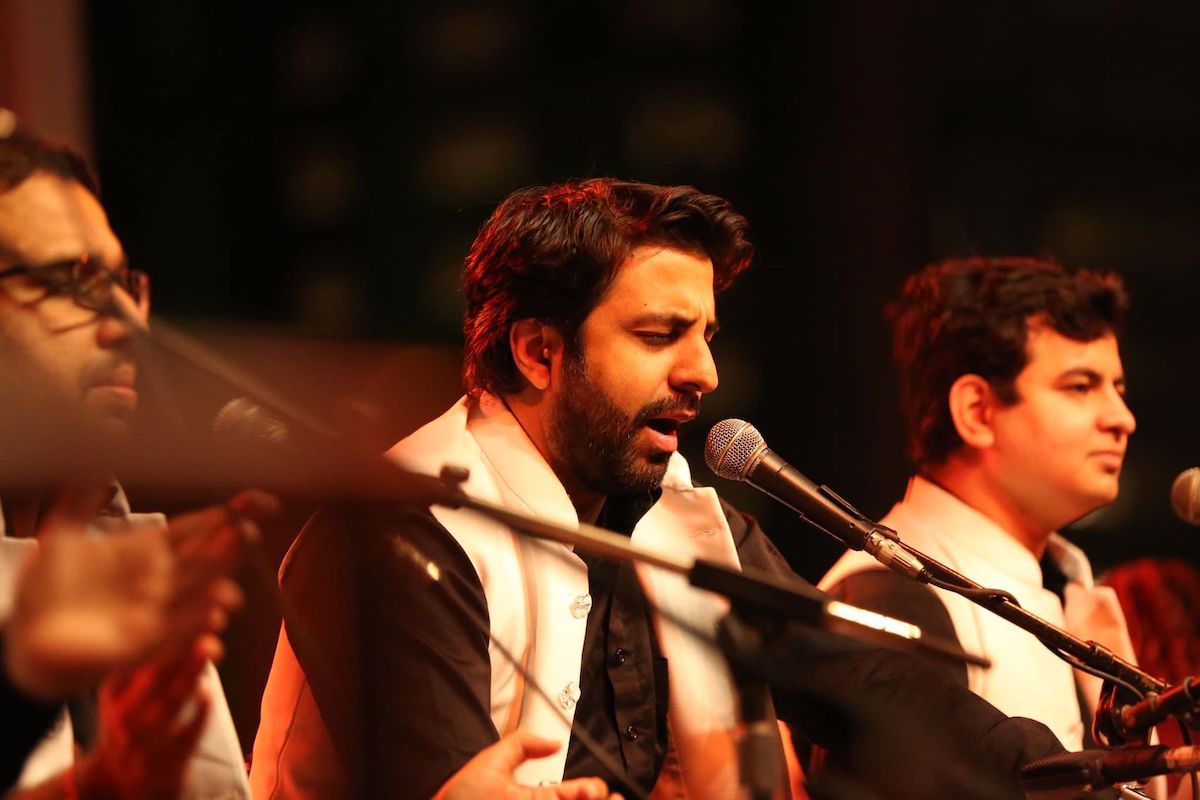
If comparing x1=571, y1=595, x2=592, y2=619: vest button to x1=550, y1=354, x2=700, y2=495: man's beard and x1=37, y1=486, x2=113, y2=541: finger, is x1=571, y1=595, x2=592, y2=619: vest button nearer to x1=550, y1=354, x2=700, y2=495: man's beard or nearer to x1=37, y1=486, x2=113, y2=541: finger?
x1=550, y1=354, x2=700, y2=495: man's beard

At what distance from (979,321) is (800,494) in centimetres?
131

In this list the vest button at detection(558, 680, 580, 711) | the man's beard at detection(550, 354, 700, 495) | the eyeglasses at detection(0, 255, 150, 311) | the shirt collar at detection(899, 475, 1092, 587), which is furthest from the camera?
the shirt collar at detection(899, 475, 1092, 587)

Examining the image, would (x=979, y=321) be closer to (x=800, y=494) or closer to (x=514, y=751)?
(x=800, y=494)

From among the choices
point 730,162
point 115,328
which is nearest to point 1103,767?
point 115,328

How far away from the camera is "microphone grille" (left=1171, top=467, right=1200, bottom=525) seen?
8.77ft

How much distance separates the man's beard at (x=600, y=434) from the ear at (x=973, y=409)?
919 mm

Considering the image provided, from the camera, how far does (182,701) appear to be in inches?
58.6

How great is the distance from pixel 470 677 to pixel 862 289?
6.44 feet

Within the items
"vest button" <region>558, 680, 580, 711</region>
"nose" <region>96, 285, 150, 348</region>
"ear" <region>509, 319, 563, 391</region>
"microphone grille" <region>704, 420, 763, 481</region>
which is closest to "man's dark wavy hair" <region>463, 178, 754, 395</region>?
"ear" <region>509, 319, 563, 391</region>

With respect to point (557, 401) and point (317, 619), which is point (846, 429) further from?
point (317, 619)

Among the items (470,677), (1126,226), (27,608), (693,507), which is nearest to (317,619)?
(470,677)

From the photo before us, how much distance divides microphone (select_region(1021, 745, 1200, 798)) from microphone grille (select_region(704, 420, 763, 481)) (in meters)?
0.66

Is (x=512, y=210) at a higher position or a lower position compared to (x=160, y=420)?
higher

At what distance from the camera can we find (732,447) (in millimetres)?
2299
